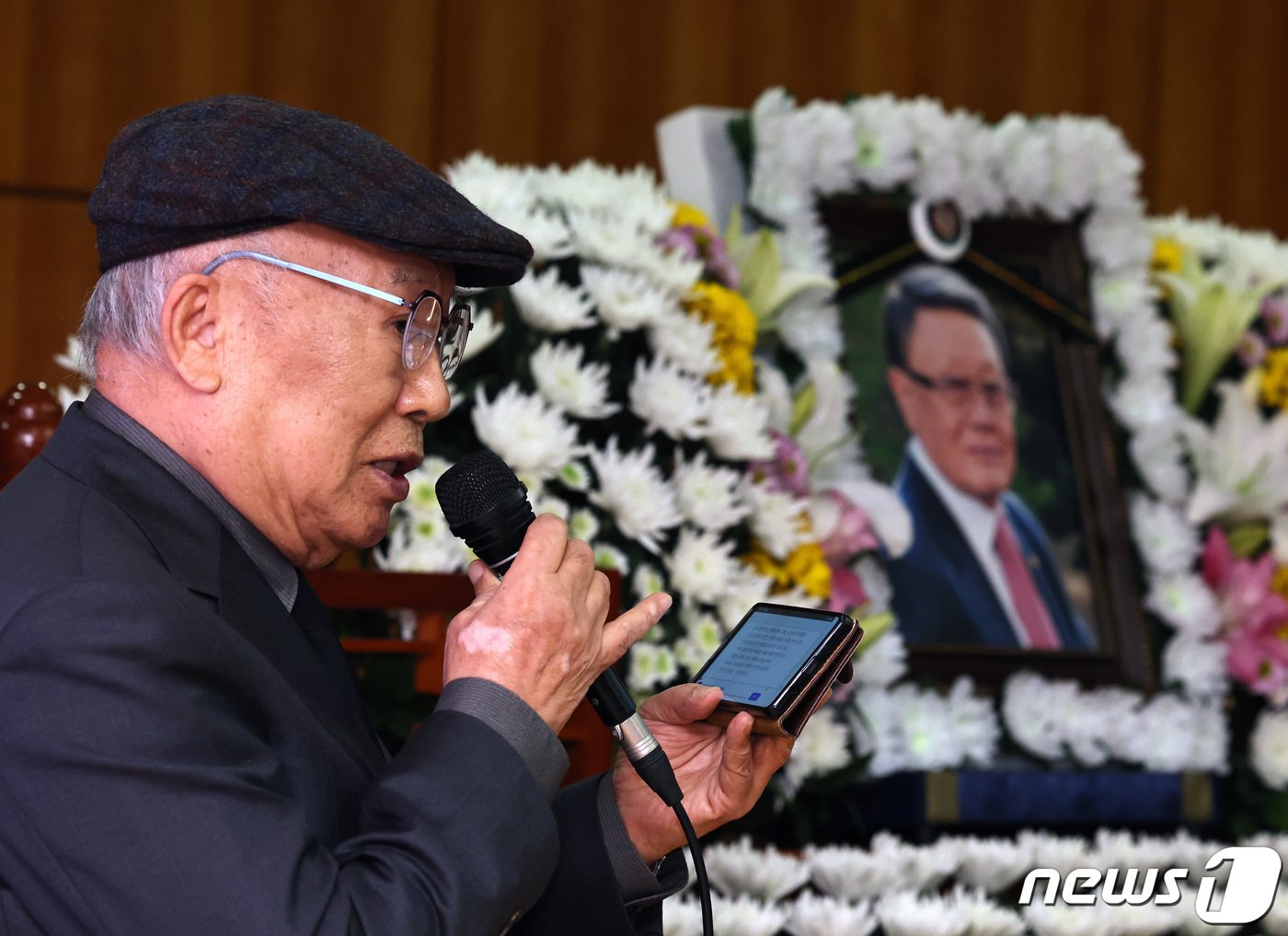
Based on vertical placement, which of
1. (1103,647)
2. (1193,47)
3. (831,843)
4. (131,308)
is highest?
(1193,47)

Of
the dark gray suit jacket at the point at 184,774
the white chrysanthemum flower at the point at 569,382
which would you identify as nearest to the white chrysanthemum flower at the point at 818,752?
the white chrysanthemum flower at the point at 569,382

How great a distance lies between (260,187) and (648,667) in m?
1.16

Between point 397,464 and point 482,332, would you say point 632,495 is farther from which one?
point 397,464

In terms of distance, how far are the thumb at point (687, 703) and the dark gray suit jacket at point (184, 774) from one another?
0.95 ft

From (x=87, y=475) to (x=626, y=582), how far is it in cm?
111

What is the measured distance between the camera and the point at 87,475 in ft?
4.24

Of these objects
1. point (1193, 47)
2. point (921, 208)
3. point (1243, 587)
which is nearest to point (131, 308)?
point (921, 208)

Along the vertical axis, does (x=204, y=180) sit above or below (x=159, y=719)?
above

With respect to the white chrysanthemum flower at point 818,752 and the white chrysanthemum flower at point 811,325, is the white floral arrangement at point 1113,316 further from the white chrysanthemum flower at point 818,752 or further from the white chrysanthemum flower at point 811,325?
the white chrysanthemum flower at point 818,752

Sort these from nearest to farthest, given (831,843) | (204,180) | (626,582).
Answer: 1. (204,180)
2. (626,582)
3. (831,843)

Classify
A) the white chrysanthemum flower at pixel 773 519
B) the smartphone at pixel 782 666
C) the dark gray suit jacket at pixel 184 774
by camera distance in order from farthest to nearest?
the white chrysanthemum flower at pixel 773 519, the smartphone at pixel 782 666, the dark gray suit jacket at pixel 184 774

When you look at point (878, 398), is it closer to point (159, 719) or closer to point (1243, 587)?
point (1243, 587)

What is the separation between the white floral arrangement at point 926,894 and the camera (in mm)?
1804

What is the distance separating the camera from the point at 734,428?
2.42 meters
